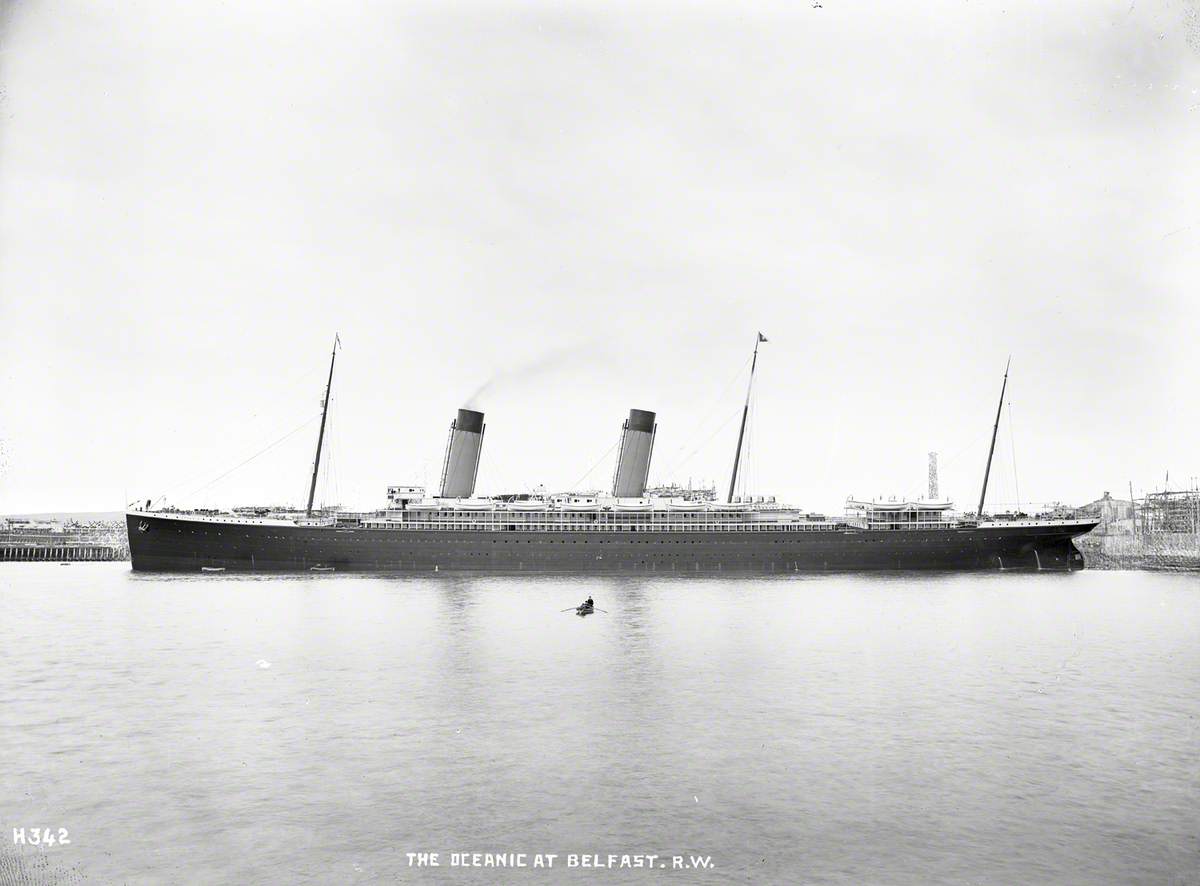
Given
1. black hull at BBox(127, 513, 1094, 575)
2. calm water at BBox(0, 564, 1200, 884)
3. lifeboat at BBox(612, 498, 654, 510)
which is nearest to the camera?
calm water at BBox(0, 564, 1200, 884)

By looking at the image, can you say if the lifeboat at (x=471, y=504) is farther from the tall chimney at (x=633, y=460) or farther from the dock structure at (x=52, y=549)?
the dock structure at (x=52, y=549)

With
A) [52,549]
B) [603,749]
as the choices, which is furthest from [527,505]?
[52,549]

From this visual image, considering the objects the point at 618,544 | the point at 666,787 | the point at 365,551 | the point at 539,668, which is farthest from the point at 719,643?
the point at 365,551

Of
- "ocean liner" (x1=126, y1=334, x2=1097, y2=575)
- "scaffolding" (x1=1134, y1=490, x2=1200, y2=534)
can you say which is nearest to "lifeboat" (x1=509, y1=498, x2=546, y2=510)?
"ocean liner" (x1=126, y1=334, x2=1097, y2=575)

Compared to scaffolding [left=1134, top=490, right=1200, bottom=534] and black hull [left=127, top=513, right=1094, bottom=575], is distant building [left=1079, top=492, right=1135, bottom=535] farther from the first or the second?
black hull [left=127, top=513, right=1094, bottom=575]

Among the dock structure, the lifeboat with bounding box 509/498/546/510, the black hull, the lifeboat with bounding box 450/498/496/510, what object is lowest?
the dock structure

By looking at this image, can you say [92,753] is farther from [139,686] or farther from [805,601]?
[805,601]

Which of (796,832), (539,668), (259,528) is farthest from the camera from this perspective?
(259,528)
